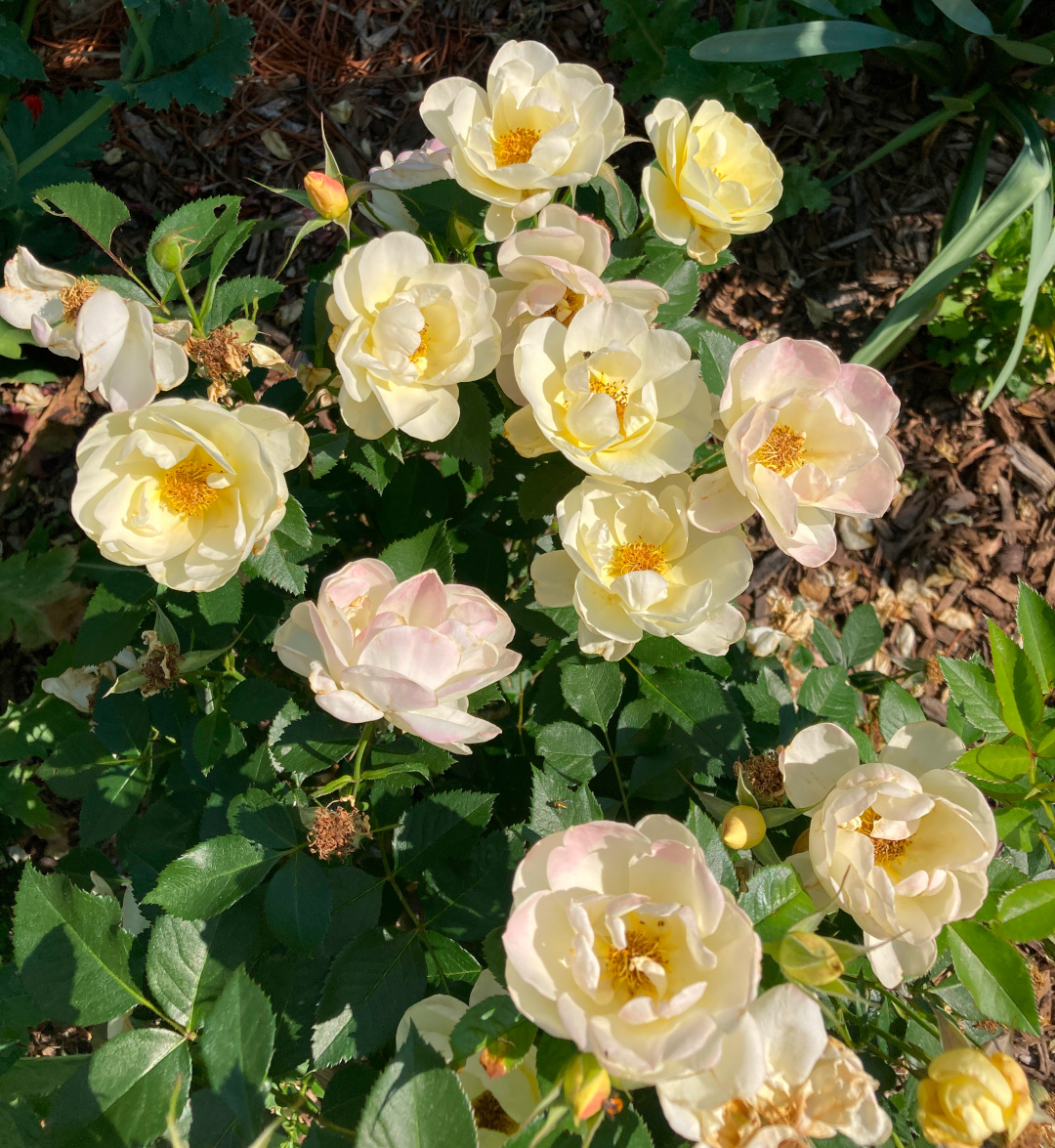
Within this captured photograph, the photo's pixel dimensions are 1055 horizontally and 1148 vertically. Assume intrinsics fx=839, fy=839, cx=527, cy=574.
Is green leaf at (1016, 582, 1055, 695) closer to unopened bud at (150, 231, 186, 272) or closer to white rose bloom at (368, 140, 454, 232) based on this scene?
white rose bloom at (368, 140, 454, 232)

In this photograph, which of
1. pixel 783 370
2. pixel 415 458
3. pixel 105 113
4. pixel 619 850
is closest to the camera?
pixel 619 850

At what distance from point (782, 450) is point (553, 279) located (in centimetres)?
36

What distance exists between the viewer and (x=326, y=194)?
42.8 inches

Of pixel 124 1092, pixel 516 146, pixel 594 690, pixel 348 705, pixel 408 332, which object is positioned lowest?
pixel 124 1092

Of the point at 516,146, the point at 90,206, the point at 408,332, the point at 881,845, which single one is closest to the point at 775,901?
the point at 881,845

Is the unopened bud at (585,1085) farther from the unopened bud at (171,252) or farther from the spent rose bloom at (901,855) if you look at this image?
the unopened bud at (171,252)

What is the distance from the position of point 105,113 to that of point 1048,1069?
12.2 feet

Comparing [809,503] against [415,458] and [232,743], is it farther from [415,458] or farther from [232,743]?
[232,743]

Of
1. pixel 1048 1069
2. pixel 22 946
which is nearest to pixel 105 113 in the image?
pixel 22 946

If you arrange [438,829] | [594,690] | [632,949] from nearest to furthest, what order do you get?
[632,949] < [438,829] < [594,690]

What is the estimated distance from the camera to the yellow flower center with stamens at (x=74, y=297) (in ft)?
3.74

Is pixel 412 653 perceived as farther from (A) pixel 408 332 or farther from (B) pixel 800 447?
(B) pixel 800 447

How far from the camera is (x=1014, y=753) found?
1.08m

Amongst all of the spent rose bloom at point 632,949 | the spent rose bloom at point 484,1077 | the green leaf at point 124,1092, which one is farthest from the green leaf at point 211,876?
the spent rose bloom at point 632,949
